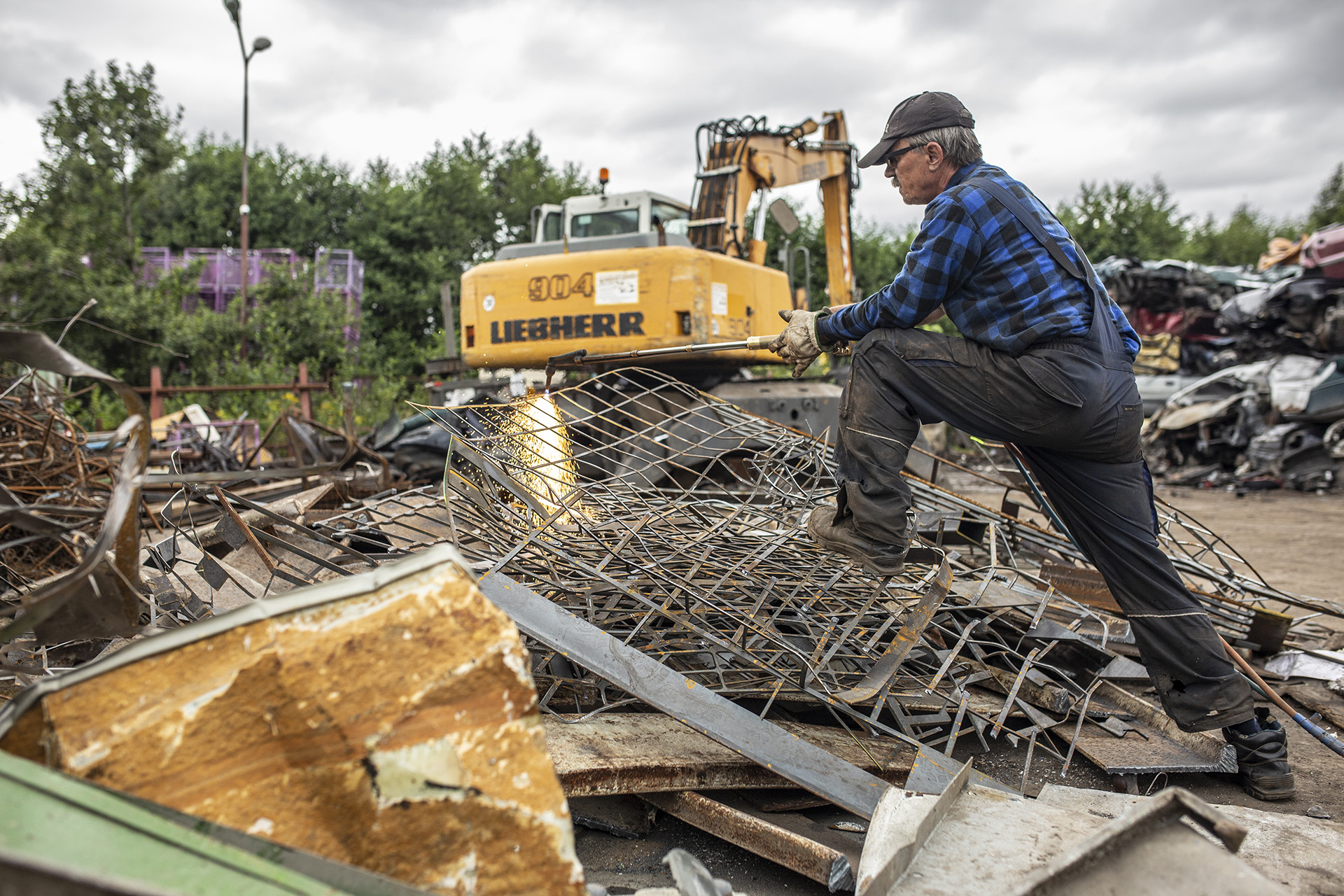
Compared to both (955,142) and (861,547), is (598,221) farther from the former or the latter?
(861,547)

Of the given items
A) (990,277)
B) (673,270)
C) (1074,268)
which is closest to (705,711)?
(990,277)

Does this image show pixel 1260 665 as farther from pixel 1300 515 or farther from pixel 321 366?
pixel 321 366

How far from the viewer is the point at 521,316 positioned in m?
5.96

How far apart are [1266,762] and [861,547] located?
1298 mm

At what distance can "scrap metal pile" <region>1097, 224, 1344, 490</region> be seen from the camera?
35.2ft

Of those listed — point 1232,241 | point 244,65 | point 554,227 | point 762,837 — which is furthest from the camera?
point 1232,241

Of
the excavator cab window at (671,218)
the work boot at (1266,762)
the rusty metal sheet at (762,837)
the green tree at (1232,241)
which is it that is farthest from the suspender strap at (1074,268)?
the green tree at (1232,241)

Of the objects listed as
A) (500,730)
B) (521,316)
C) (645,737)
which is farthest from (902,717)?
(521,316)

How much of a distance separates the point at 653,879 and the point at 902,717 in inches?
38.4

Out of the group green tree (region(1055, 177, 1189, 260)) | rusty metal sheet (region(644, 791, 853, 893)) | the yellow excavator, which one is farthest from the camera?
green tree (region(1055, 177, 1189, 260))

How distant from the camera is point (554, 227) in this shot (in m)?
7.89

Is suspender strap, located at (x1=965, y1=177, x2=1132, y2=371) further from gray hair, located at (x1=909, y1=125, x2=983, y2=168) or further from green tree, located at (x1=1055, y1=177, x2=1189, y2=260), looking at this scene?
green tree, located at (x1=1055, y1=177, x2=1189, y2=260)

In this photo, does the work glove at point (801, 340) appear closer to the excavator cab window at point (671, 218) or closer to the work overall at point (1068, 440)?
→ the work overall at point (1068, 440)

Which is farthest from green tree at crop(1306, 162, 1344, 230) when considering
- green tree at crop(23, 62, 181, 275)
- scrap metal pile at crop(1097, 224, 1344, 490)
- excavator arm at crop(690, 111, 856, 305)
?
green tree at crop(23, 62, 181, 275)
